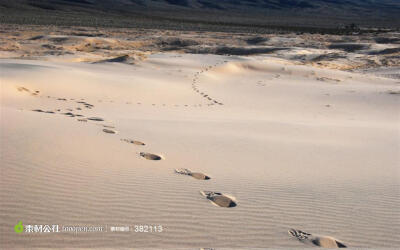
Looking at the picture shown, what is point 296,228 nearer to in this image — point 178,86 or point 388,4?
point 178,86

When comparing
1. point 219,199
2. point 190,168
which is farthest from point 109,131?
point 219,199

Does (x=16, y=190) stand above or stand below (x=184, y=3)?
below

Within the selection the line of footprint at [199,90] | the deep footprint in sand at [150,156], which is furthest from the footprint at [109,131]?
the line of footprint at [199,90]

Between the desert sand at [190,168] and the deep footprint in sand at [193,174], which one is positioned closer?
the desert sand at [190,168]

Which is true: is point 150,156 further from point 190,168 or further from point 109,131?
point 109,131

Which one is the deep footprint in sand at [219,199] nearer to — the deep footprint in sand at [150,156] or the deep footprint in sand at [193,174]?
the deep footprint in sand at [193,174]

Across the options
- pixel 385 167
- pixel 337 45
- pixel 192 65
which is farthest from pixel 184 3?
pixel 385 167
